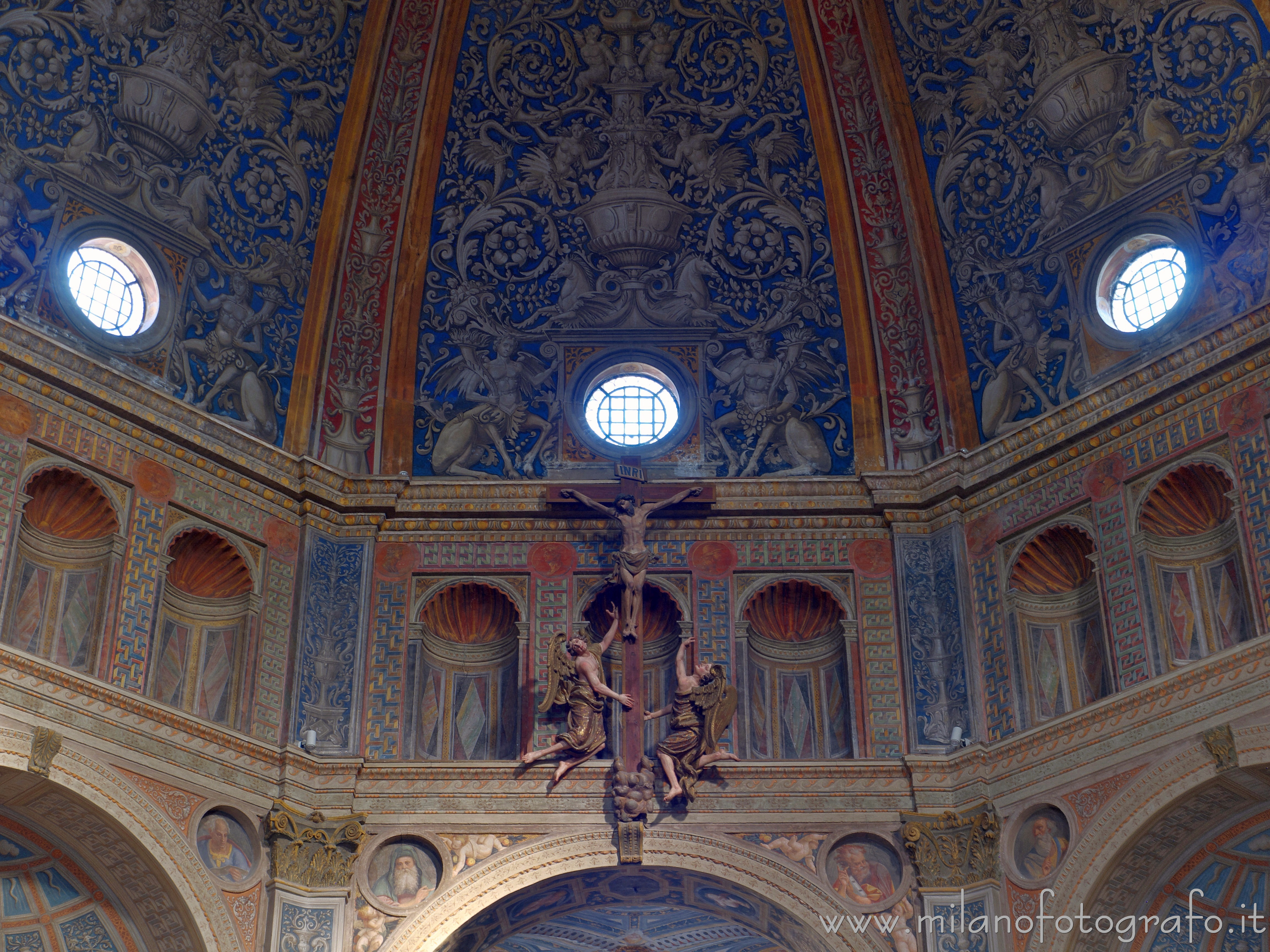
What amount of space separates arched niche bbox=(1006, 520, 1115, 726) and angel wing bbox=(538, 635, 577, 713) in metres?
5.95

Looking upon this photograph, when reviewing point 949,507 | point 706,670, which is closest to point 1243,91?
point 949,507

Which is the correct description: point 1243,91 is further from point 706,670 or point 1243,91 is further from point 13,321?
point 13,321

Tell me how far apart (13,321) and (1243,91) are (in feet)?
52.5

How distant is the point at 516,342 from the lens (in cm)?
2748

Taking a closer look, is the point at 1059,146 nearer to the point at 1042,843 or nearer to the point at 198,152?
the point at 1042,843

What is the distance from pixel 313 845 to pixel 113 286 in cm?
800

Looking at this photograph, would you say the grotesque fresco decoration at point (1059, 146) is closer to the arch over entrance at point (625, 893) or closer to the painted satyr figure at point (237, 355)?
the arch over entrance at point (625, 893)

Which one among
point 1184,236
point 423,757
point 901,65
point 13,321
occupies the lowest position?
point 423,757

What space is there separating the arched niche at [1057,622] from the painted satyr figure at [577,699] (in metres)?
5.34

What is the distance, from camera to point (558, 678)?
80.3 feet

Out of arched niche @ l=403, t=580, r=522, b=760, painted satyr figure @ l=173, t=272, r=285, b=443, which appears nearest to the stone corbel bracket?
arched niche @ l=403, t=580, r=522, b=760

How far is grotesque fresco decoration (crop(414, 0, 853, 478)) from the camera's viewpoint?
90.3 feet

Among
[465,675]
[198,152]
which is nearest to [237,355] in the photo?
[198,152]

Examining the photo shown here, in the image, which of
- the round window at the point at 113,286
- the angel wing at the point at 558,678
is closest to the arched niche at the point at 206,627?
the round window at the point at 113,286
